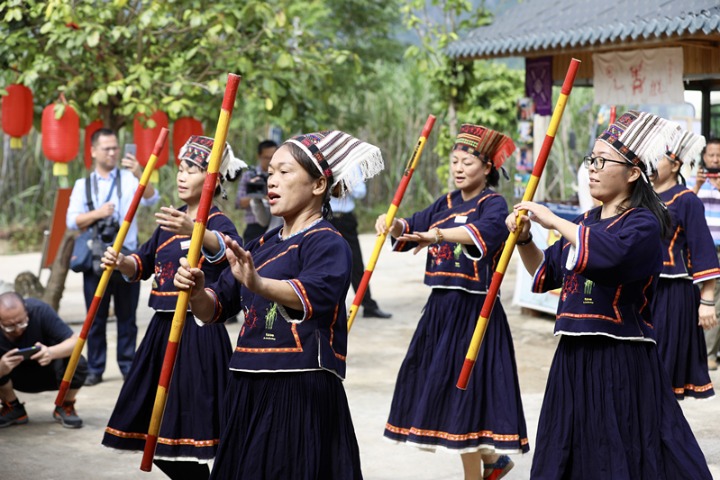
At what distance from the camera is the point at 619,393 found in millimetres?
3814

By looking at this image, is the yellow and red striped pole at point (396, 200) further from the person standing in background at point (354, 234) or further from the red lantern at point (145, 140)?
the person standing in background at point (354, 234)

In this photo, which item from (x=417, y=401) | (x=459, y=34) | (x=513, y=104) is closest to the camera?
(x=417, y=401)

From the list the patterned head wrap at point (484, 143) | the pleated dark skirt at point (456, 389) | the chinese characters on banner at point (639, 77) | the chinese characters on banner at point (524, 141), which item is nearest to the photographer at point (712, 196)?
the chinese characters on banner at point (639, 77)

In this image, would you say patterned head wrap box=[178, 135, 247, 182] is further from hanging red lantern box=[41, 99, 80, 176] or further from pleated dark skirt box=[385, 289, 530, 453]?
hanging red lantern box=[41, 99, 80, 176]

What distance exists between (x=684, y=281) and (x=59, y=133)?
14.6 feet

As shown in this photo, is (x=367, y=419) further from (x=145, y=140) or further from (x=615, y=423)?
(x=145, y=140)

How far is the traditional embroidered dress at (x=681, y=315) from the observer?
5.38 m

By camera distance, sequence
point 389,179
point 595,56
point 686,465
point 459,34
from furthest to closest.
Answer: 1. point 389,179
2. point 459,34
3. point 595,56
4. point 686,465

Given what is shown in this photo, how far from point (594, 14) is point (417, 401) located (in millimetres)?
4703

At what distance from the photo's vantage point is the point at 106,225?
7.10m

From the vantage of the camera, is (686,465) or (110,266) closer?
(686,465)

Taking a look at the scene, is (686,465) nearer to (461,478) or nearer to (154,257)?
(461,478)

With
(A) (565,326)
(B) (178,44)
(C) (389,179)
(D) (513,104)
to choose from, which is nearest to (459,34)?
(D) (513,104)

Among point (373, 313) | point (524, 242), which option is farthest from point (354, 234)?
point (524, 242)
